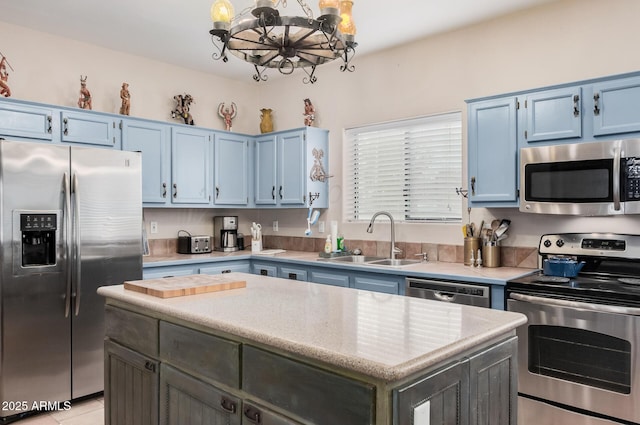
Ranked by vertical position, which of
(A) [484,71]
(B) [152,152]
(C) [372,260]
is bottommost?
(C) [372,260]

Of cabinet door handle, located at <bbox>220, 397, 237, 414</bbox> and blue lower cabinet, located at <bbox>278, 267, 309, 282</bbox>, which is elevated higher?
blue lower cabinet, located at <bbox>278, 267, 309, 282</bbox>

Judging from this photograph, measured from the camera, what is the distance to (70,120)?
3590 mm

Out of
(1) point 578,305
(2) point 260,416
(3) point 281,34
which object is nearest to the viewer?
(2) point 260,416

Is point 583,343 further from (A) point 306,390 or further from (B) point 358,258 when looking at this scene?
(B) point 358,258

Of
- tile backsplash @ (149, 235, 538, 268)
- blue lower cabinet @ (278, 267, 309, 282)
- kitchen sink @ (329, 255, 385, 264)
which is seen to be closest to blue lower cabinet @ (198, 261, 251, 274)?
blue lower cabinet @ (278, 267, 309, 282)

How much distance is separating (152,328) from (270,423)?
0.79m

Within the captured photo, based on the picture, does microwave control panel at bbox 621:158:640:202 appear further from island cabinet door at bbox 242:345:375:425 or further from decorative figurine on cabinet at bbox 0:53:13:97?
decorative figurine on cabinet at bbox 0:53:13:97

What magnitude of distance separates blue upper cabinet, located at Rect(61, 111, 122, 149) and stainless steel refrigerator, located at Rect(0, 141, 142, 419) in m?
0.47

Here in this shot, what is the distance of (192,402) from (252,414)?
38 centimetres

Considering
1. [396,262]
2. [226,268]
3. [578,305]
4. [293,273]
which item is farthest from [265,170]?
[578,305]

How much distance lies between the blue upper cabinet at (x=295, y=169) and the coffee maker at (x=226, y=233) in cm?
42

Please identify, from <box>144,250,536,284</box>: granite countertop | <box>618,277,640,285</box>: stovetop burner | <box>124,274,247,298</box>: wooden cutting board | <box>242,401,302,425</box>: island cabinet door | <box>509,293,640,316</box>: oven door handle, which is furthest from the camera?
<box>144,250,536,284</box>: granite countertop

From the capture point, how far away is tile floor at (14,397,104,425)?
2.98 meters

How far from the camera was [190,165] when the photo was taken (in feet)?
14.6
